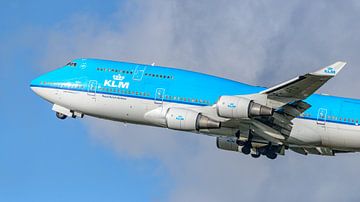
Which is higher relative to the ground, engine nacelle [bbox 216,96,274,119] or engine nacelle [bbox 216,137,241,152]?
engine nacelle [bbox 216,96,274,119]

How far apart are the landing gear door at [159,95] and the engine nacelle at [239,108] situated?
231 inches

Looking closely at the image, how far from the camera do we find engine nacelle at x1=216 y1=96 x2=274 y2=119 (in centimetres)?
5653

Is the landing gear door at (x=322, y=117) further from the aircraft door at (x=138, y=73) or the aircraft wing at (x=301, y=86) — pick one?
the aircraft door at (x=138, y=73)

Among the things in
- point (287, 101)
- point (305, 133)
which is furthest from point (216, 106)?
point (305, 133)

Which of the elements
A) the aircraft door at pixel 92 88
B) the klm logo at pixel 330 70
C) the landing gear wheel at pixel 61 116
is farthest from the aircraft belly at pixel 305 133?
the landing gear wheel at pixel 61 116

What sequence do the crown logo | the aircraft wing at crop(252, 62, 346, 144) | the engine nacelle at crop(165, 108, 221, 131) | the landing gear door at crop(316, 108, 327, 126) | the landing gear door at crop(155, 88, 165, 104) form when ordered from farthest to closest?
1. the crown logo
2. the landing gear door at crop(155, 88, 165, 104)
3. the landing gear door at crop(316, 108, 327, 126)
4. the engine nacelle at crop(165, 108, 221, 131)
5. the aircraft wing at crop(252, 62, 346, 144)

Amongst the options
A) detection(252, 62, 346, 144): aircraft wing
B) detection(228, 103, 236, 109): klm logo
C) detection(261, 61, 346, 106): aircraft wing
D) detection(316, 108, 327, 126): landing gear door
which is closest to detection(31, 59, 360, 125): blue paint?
detection(316, 108, 327, 126): landing gear door

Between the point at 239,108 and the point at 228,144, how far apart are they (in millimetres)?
8919

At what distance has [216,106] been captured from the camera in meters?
57.2

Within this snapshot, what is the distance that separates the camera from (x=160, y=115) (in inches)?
2394

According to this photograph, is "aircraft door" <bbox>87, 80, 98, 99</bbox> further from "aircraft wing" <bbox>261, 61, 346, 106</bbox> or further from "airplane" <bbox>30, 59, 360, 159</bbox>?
"aircraft wing" <bbox>261, 61, 346, 106</bbox>

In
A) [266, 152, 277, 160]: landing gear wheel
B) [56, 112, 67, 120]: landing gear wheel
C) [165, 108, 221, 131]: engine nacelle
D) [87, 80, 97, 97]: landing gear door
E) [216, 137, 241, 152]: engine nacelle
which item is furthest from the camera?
[56, 112, 67, 120]: landing gear wheel

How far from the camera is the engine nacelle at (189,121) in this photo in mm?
58812

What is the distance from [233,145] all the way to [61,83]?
13772 millimetres
